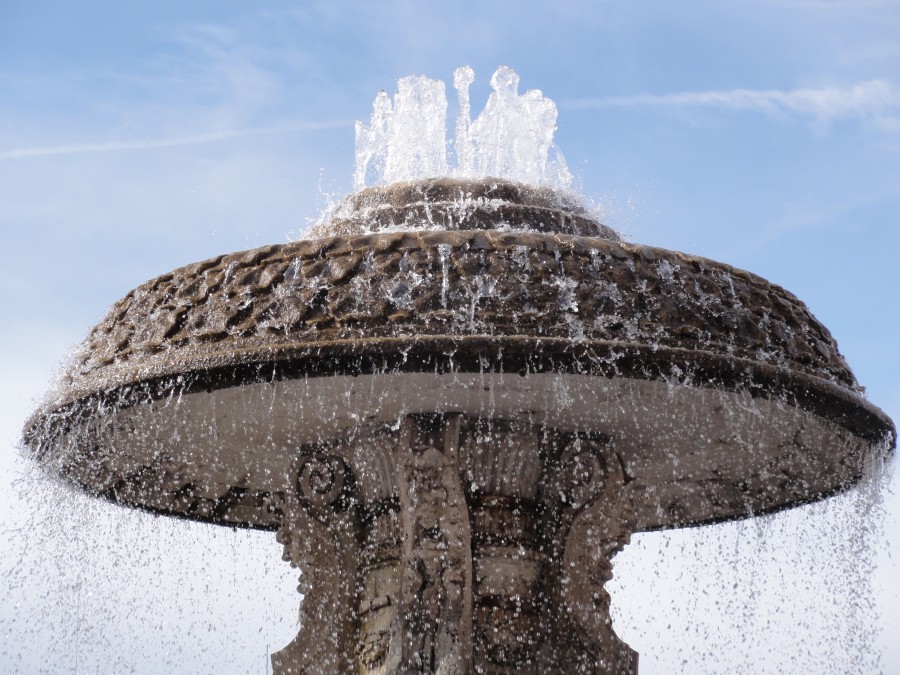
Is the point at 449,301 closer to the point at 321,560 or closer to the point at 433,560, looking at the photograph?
the point at 433,560

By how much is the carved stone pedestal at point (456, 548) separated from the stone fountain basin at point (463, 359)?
0.43ft

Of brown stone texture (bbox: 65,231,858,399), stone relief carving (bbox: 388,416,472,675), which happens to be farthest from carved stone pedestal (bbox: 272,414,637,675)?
brown stone texture (bbox: 65,231,858,399)

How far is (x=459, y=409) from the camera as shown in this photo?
4949 mm

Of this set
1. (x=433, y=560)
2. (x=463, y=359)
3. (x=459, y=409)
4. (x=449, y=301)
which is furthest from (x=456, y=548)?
(x=449, y=301)

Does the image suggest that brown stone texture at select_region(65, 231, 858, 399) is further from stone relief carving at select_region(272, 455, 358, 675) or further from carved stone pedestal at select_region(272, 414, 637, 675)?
stone relief carving at select_region(272, 455, 358, 675)

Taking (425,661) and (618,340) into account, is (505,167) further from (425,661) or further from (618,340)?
(425,661)

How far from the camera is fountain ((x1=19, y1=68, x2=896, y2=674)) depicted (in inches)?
171

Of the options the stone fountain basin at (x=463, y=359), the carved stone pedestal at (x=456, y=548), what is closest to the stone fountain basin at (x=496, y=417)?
the stone fountain basin at (x=463, y=359)

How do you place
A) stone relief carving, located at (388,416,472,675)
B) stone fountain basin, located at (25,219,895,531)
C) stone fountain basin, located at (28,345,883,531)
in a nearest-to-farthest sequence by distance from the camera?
stone fountain basin, located at (25,219,895,531) < stone relief carving, located at (388,416,472,675) < stone fountain basin, located at (28,345,883,531)

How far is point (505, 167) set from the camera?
5.95 metres

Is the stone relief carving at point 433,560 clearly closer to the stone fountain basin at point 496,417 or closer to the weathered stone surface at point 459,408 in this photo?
the weathered stone surface at point 459,408

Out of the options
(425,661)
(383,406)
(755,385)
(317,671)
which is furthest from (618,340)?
(317,671)

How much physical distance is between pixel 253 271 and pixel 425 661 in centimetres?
151

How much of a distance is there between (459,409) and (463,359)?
0.73 metres
